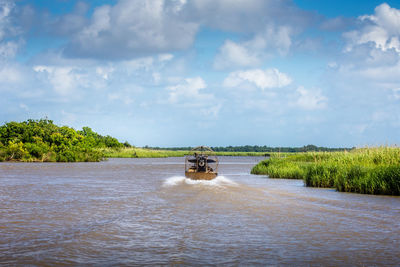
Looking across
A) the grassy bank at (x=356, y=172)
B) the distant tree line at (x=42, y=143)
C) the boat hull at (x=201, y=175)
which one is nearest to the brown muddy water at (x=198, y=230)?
the grassy bank at (x=356, y=172)

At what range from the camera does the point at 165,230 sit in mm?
11250

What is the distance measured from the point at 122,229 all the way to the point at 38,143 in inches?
2073

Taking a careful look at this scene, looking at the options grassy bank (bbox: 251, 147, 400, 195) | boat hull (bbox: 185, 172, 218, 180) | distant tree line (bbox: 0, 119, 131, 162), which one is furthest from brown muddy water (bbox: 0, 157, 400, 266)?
distant tree line (bbox: 0, 119, 131, 162)

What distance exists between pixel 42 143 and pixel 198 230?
5363cm

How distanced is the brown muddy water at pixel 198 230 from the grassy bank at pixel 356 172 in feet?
3.39

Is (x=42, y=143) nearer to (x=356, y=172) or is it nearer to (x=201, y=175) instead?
(x=201, y=175)

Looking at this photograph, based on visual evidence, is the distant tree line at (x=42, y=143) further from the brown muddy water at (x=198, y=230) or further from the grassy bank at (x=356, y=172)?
the brown muddy water at (x=198, y=230)

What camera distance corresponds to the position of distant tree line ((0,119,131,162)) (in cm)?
5753

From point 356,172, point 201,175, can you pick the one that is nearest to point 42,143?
point 201,175

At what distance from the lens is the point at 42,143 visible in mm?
59406

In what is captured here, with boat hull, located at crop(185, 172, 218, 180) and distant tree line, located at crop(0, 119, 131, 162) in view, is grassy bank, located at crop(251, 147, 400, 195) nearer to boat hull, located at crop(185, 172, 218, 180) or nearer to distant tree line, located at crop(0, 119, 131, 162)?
boat hull, located at crop(185, 172, 218, 180)

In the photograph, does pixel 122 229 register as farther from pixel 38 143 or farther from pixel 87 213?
pixel 38 143

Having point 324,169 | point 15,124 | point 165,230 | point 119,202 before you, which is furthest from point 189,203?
point 15,124

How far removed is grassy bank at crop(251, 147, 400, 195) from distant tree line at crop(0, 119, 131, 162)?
38.0 m
